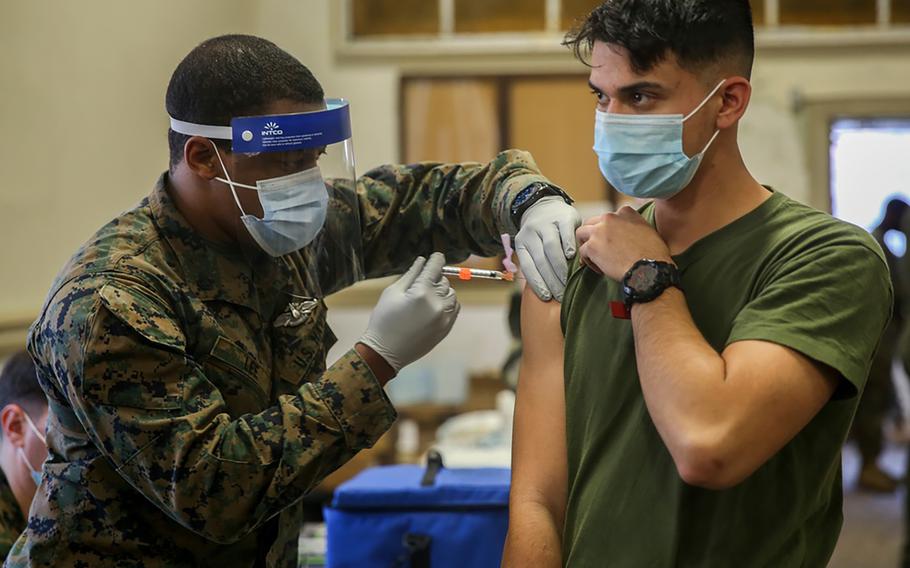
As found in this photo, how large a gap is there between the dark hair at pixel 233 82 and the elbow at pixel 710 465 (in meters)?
0.88

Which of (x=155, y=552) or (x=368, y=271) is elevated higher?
(x=368, y=271)

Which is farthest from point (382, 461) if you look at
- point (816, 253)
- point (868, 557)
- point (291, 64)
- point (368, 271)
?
point (816, 253)

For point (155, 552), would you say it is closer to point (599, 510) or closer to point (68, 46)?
point (599, 510)

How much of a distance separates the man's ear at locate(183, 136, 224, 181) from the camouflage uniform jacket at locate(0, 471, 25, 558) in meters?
0.99

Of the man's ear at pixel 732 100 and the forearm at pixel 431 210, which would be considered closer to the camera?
the man's ear at pixel 732 100

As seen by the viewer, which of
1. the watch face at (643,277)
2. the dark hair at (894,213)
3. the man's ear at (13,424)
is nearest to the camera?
the watch face at (643,277)

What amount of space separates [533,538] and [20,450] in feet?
4.34

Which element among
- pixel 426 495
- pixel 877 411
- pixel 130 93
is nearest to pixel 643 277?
pixel 426 495

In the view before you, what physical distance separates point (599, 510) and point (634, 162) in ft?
1.58

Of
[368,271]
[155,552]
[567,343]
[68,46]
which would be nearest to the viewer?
[567,343]

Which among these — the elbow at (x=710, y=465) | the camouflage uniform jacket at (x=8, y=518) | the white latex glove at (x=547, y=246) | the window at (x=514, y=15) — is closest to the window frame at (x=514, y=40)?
the window at (x=514, y=15)

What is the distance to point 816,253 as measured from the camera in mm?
1399

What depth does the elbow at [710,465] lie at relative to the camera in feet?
4.32

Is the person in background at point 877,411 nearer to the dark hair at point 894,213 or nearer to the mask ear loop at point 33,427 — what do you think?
the dark hair at point 894,213
